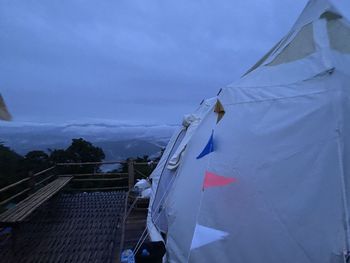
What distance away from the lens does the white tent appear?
2.45m

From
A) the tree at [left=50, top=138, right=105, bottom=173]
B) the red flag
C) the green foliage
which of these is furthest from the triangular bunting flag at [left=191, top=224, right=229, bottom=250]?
the tree at [left=50, top=138, right=105, bottom=173]

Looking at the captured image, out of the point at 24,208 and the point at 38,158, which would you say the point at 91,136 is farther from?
the point at 24,208

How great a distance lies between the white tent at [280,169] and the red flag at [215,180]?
11 mm

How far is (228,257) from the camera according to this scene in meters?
2.68

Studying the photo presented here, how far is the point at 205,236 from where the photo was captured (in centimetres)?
272

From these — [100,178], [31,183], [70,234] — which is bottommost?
[70,234]

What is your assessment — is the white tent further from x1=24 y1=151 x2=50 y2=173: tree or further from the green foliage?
x1=24 y1=151 x2=50 y2=173: tree

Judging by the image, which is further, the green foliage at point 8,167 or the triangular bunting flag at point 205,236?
the green foliage at point 8,167

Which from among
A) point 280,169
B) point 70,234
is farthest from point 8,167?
point 280,169

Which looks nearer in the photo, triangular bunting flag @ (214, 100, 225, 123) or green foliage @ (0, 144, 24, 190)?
triangular bunting flag @ (214, 100, 225, 123)

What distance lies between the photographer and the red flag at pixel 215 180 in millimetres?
2972

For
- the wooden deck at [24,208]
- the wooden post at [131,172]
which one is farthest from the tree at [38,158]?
the wooden post at [131,172]

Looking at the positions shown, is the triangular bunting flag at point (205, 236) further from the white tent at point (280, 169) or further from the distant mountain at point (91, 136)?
the distant mountain at point (91, 136)

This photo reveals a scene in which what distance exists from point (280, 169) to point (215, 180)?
674 millimetres
